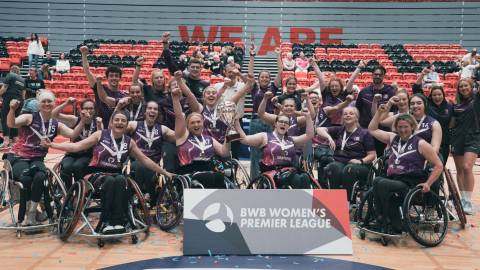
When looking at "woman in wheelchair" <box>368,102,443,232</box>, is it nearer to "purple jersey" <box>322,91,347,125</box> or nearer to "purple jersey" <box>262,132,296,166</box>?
"purple jersey" <box>262,132,296,166</box>

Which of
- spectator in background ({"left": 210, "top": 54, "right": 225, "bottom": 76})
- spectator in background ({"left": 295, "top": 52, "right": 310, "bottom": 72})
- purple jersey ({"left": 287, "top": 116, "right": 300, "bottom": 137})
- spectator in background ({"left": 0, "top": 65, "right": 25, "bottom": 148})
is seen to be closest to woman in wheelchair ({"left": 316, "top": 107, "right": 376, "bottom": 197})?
purple jersey ({"left": 287, "top": 116, "right": 300, "bottom": 137})

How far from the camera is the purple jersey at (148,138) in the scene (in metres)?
3.88

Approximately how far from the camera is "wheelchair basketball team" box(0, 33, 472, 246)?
3.42m

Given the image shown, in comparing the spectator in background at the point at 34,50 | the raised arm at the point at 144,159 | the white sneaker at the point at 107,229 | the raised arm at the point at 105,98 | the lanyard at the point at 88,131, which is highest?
the spectator in background at the point at 34,50

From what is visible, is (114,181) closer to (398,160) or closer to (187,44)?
(398,160)

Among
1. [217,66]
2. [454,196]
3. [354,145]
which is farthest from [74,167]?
[217,66]

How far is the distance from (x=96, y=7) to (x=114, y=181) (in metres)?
14.1

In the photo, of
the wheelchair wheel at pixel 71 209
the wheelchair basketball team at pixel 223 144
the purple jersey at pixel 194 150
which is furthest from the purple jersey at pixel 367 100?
the wheelchair wheel at pixel 71 209

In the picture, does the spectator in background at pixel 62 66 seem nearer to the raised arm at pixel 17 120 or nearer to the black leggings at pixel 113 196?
the raised arm at pixel 17 120

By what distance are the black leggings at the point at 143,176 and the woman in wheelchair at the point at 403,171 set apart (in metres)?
1.83

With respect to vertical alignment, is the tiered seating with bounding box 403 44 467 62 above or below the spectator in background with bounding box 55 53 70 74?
above

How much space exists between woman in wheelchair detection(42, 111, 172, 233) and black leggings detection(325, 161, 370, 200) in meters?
1.40

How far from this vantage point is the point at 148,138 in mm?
3879

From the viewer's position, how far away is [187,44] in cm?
1406
